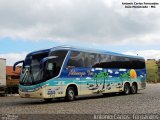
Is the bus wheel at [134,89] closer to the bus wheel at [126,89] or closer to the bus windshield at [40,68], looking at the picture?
the bus wheel at [126,89]

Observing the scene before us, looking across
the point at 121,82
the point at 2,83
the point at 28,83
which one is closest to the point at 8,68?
the point at 2,83

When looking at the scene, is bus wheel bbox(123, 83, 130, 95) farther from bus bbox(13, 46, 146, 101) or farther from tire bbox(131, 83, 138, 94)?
tire bbox(131, 83, 138, 94)

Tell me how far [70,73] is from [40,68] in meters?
2.15

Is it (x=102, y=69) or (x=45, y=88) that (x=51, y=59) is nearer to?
(x=45, y=88)

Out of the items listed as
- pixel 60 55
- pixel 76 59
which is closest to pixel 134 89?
pixel 76 59

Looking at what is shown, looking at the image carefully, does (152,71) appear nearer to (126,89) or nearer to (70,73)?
(126,89)

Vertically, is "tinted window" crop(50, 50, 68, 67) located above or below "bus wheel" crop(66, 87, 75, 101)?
above

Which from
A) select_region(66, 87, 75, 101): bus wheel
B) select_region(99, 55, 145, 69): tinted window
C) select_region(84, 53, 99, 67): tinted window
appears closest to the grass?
select_region(99, 55, 145, 69): tinted window

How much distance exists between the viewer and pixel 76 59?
21922mm

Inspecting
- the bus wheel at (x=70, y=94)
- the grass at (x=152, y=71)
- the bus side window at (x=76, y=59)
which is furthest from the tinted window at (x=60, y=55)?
the grass at (x=152, y=71)

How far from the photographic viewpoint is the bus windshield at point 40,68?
65.5 ft

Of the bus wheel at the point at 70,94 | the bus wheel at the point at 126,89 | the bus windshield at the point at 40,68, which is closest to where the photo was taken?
the bus windshield at the point at 40,68

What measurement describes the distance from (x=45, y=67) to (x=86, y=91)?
4132 millimetres

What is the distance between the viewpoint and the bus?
65.6 feet
